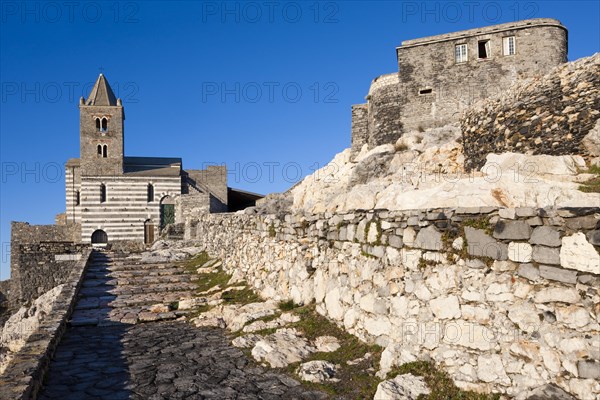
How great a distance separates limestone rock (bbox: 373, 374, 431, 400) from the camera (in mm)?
4609

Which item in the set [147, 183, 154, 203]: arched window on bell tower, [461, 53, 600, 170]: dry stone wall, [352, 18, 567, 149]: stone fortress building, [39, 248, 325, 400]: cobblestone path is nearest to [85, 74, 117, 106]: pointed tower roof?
[147, 183, 154, 203]: arched window on bell tower

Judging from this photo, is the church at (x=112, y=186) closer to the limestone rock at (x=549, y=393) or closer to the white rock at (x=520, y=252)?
the white rock at (x=520, y=252)

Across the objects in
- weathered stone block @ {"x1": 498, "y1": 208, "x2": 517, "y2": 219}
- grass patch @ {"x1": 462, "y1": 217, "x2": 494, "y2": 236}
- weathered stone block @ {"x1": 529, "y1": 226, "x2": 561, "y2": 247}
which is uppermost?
weathered stone block @ {"x1": 498, "y1": 208, "x2": 517, "y2": 219}

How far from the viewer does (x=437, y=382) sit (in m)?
4.77

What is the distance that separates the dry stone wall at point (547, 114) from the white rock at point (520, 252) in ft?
24.5

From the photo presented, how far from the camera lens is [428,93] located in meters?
26.2

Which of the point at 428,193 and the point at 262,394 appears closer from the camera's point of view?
the point at 262,394

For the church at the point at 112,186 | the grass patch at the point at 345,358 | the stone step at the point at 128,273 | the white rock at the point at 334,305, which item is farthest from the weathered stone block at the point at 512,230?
the church at the point at 112,186

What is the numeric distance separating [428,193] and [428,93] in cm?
1846

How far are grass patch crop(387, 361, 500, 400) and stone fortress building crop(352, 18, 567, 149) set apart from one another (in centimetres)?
2238

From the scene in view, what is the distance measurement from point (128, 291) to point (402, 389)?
10227 mm

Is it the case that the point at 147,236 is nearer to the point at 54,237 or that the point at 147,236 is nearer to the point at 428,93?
the point at 54,237

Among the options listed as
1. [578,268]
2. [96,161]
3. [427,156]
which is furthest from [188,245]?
[96,161]

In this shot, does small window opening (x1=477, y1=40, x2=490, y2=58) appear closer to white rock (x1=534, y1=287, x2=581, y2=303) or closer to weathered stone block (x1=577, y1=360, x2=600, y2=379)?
white rock (x1=534, y1=287, x2=581, y2=303)
